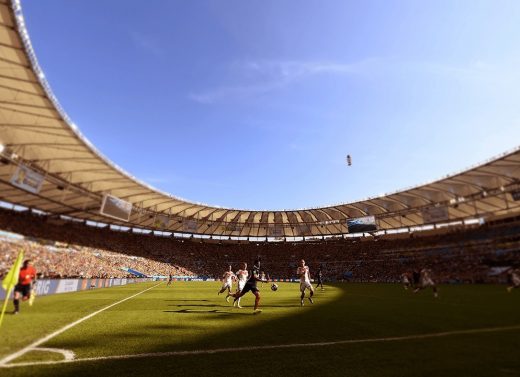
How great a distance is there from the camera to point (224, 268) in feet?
204

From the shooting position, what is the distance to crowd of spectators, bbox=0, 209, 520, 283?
39.9m

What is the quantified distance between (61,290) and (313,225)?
4950cm

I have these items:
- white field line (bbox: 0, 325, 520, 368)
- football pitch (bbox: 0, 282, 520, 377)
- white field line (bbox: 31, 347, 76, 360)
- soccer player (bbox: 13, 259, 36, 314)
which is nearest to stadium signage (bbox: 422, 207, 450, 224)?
football pitch (bbox: 0, 282, 520, 377)

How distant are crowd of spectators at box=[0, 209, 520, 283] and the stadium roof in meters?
2.72

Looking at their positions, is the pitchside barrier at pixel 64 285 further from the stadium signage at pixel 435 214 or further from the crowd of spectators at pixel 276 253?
the stadium signage at pixel 435 214

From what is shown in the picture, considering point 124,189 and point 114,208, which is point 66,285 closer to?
point 114,208

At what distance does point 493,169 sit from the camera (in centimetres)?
3428

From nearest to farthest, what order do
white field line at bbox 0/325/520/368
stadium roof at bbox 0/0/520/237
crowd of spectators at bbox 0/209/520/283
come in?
1. white field line at bbox 0/325/520/368
2. stadium roof at bbox 0/0/520/237
3. crowd of spectators at bbox 0/209/520/283

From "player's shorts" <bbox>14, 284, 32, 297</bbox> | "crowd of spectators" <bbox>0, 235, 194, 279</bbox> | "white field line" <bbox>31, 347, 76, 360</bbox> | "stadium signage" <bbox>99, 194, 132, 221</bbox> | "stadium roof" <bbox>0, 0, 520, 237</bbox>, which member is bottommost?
"white field line" <bbox>31, 347, 76, 360</bbox>

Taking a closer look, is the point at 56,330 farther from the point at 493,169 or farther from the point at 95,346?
the point at 493,169

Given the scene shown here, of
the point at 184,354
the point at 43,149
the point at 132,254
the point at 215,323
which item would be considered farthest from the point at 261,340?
the point at 132,254

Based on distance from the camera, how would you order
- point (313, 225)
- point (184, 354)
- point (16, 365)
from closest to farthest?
point (16, 365) < point (184, 354) < point (313, 225)

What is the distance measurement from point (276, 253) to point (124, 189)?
36.6m

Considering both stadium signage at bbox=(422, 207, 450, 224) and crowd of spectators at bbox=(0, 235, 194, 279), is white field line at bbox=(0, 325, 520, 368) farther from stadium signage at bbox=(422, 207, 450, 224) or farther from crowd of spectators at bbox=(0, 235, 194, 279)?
stadium signage at bbox=(422, 207, 450, 224)
